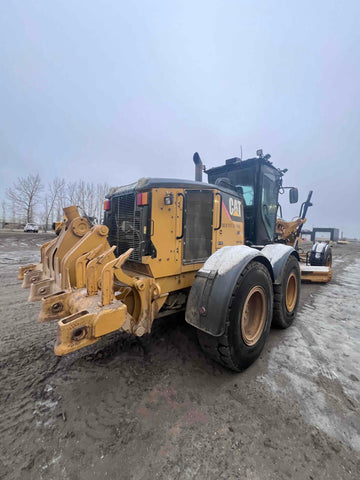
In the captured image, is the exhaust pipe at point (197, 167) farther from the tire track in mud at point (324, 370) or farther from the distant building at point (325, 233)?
the distant building at point (325, 233)

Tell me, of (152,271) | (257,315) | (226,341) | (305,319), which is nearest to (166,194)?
(152,271)

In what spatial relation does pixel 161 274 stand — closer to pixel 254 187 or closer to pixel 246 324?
pixel 246 324

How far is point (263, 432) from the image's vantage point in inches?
71.0

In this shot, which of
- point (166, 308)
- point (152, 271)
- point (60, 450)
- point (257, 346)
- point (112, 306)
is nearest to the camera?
point (60, 450)

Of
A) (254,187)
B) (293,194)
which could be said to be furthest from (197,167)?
(293,194)

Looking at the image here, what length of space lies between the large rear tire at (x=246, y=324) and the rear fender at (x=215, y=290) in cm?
12

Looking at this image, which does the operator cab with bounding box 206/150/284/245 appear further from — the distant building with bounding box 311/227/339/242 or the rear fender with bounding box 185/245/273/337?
the distant building with bounding box 311/227/339/242

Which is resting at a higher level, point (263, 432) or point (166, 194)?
point (166, 194)

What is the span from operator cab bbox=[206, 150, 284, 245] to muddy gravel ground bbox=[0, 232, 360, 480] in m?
2.08

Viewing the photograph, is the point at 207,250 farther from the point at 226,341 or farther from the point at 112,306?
the point at 112,306

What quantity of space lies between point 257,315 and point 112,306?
192 cm

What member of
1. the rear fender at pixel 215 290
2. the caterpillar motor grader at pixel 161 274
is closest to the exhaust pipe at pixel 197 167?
the caterpillar motor grader at pixel 161 274

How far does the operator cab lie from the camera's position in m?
4.37

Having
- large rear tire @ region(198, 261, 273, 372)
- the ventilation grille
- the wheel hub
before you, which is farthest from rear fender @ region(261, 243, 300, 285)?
the ventilation grille
